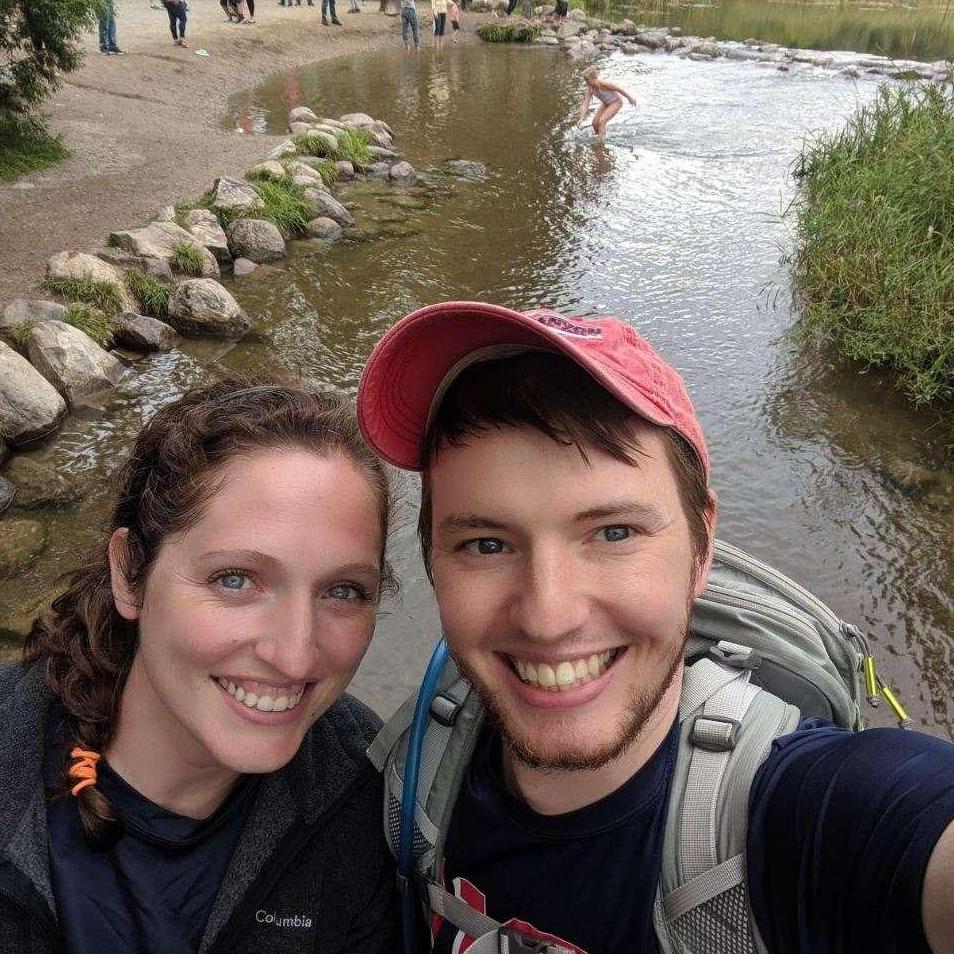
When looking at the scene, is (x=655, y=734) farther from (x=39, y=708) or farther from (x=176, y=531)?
(x=39, y=708)

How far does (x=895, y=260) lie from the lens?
5598mm

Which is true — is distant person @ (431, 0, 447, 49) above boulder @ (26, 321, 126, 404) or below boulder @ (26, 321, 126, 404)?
above

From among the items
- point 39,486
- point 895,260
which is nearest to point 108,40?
point 39,486

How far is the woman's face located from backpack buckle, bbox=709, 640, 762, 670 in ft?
2.31

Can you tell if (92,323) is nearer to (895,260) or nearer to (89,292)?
(89,292)

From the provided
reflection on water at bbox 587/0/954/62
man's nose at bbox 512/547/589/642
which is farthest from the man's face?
reflection on water at bbox 587/0/954/62

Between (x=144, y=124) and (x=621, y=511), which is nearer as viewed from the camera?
(x=621, y=511)

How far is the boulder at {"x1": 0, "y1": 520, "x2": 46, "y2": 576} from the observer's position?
148 inches

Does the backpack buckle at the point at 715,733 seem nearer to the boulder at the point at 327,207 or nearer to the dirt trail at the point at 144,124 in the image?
the dirt trail at the point at 144,124

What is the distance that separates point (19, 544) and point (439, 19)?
22.6 m

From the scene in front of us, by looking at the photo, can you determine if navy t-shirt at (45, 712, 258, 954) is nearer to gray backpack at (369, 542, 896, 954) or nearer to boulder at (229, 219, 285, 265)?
gray backpack at (369, 542, 896, 954)

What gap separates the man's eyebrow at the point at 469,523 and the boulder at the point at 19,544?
3.37m

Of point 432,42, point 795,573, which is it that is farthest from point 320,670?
point 432,42

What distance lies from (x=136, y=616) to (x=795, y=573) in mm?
3394
